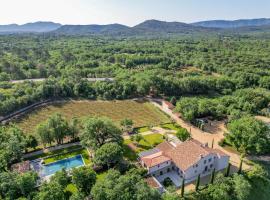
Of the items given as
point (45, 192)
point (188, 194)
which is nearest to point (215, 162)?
point (188, 194)

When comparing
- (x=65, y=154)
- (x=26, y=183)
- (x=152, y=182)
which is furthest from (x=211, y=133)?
(x=26, y=183)

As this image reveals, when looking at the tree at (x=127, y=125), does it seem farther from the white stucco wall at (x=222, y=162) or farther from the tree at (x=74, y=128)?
the white stucco wall at (x=222, y=162)

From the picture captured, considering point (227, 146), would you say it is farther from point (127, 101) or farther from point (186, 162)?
point (127, 101)

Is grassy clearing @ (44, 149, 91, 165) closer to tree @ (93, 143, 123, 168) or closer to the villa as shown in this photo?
tree @ (93, 143, 123, 168)

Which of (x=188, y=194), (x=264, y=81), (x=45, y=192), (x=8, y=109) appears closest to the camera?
(x=45, y=192)

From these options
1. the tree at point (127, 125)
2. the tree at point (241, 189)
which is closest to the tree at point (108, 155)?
the tree at point (127, 125)

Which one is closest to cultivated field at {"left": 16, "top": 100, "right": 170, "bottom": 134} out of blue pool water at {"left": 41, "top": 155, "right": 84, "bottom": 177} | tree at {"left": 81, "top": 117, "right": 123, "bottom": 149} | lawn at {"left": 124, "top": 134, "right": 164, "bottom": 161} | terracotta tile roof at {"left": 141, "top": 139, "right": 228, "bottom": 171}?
lawn at {"left": 124, "top": 134, "right": 164, "bottom": 161}
